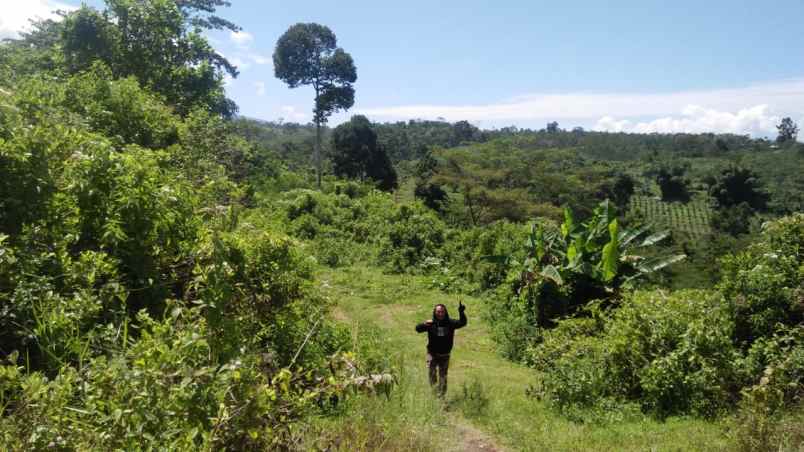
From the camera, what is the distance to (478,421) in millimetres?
6051

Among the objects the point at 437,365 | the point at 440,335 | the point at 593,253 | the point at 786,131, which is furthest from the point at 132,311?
the point at 786,131

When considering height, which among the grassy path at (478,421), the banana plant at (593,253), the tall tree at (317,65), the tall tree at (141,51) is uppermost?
the tall tree at (317,65)

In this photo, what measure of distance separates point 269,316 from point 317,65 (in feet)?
98.8

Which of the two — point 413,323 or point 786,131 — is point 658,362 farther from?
point 786,131

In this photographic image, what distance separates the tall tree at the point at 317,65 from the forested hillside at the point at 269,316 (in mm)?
16744

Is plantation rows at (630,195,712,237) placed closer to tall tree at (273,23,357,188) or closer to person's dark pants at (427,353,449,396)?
tall tree at (273,23,357,188)

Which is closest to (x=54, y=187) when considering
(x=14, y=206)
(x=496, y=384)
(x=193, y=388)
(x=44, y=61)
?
(x=14, y=206)

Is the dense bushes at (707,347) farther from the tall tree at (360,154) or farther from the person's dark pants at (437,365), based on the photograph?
the tall tree at (360,154)

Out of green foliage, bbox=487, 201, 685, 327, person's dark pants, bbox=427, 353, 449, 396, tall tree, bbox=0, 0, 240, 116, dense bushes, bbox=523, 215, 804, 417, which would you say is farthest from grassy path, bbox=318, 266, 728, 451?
tall tree, bbox=0, 0, 240, 116

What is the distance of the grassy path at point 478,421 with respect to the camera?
395 cm

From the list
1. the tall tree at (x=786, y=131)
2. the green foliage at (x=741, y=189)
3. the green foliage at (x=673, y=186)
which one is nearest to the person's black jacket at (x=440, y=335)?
the green foliage at (x=741, y=189)

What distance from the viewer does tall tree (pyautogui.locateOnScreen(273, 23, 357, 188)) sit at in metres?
32.6

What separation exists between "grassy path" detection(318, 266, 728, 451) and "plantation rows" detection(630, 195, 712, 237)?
4404 cm

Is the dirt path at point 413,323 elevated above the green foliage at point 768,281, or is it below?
below
